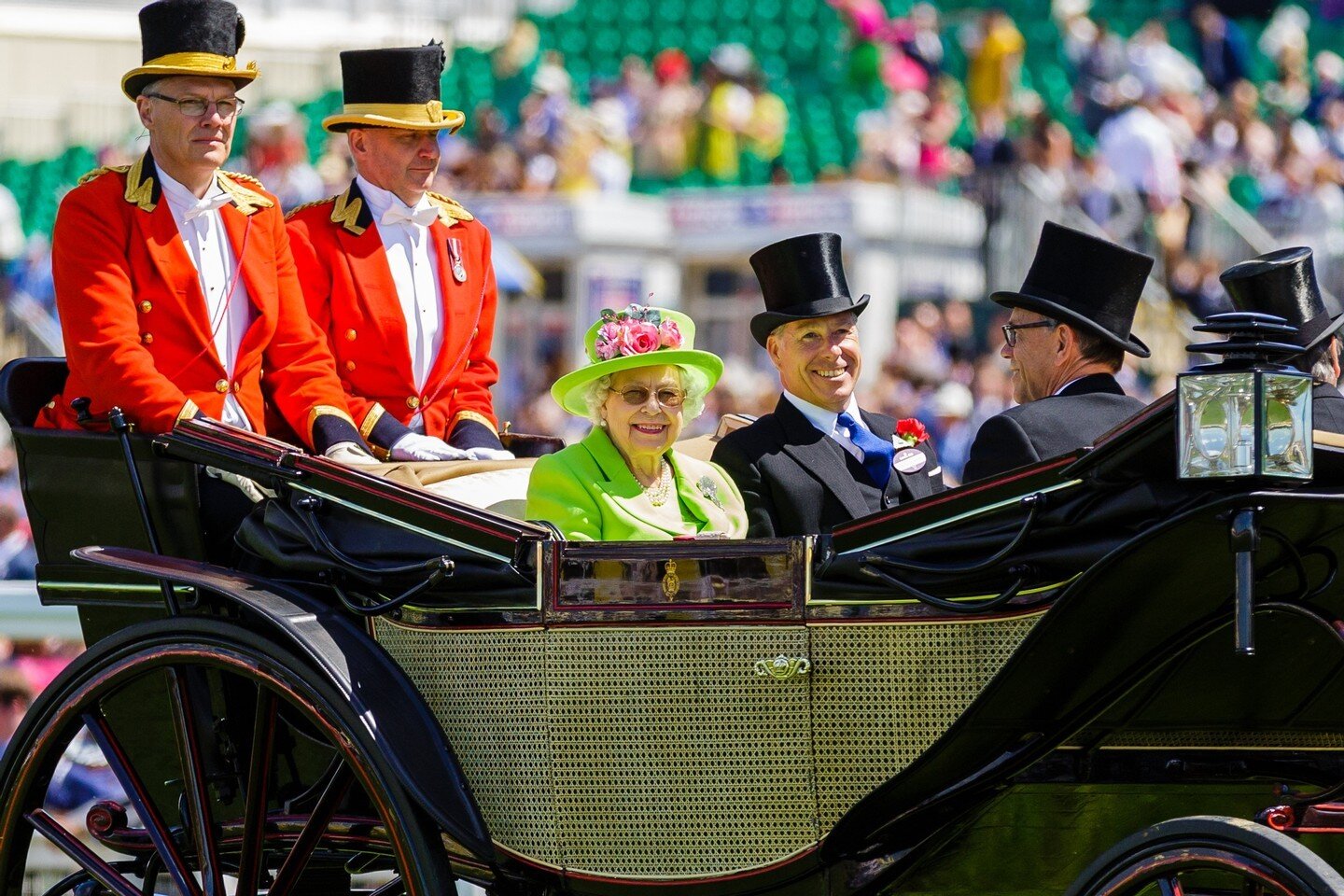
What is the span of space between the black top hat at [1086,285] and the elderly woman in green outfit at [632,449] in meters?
0.67

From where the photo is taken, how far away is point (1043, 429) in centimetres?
387

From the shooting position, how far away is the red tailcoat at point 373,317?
4.84 m

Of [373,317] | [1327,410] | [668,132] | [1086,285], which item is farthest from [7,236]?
[1327,410]

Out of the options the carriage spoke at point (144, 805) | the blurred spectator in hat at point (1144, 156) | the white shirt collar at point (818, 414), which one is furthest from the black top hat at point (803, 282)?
the blurred spectator in hat at point (1144, 156)

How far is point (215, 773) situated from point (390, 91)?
1672mm

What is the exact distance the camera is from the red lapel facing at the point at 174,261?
4.42m

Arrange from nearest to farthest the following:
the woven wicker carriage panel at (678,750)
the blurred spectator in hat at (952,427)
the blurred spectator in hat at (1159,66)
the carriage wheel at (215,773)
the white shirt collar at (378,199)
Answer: the woven wicker carriage panel at (678,750)
the carriage wheel at (215,773)
the white shirt collar at (378,199)
the blurred spectator in hat at (952,427)
the blurred spectator in hat at (1159,66)

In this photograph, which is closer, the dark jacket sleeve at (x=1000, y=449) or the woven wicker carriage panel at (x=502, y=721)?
the woven wicker carriage panel at (x=502, y=721)

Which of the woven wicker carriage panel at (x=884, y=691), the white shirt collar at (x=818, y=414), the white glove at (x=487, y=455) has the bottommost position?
the woven wicker carriage panel at (x=884, y=691)

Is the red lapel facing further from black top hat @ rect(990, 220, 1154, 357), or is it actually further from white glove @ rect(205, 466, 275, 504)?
black top hat @ rect(990, 220, 1154, 357)

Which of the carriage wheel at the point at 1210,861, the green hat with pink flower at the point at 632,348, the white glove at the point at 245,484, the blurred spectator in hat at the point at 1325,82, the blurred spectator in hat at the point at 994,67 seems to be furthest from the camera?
the blurred spectator in hat at the point at 994,67

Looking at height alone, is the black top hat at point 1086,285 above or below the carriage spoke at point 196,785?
above

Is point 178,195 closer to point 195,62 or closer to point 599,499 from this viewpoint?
point 195,62

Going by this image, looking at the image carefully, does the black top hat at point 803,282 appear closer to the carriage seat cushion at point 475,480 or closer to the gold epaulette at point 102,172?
the carriage seat cushion at point 475,480
